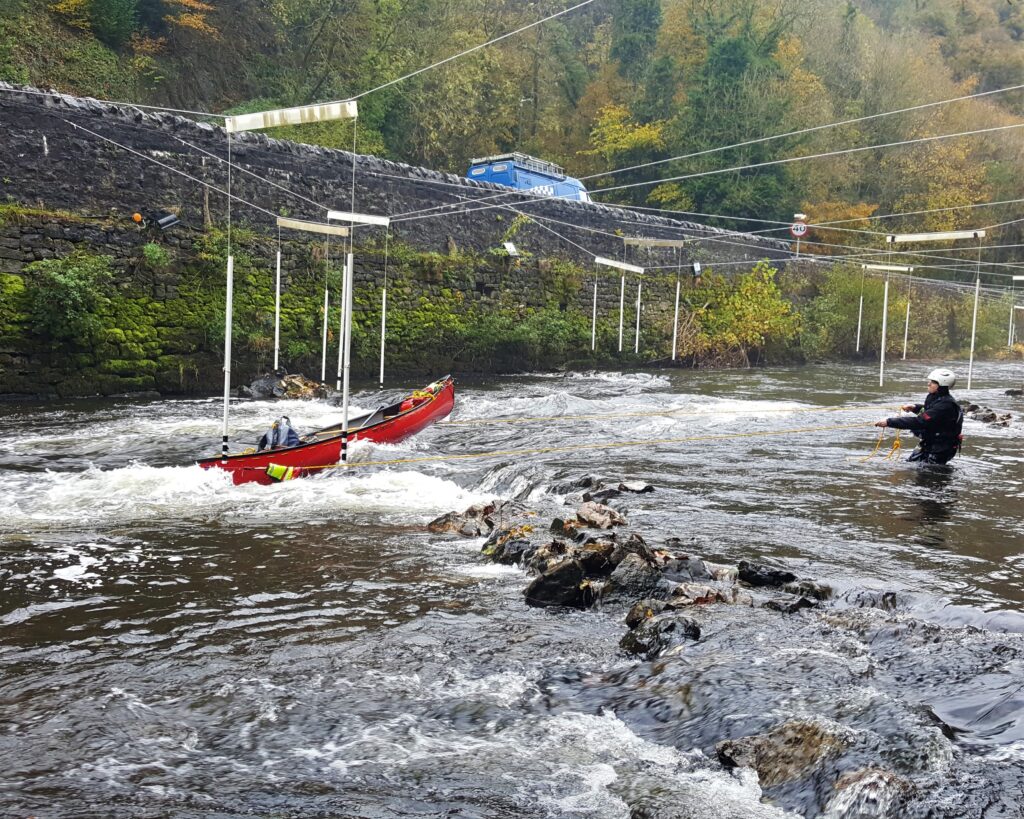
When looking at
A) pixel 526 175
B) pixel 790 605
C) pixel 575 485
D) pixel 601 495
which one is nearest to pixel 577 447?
pixel 575 485

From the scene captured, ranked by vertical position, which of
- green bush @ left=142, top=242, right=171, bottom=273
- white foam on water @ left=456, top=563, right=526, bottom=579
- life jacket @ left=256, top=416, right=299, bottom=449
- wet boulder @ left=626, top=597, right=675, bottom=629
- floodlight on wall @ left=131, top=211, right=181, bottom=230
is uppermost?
floodlight on wall @ left=131, top=211, right=181, bottom=230

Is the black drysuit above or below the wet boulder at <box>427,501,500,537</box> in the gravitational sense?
above

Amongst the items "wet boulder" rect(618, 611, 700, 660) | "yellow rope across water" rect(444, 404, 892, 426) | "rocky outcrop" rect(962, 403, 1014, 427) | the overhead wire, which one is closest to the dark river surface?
"wet boulder" rect(618, 611, 700, 660)

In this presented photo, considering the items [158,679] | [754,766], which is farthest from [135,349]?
[754,766]

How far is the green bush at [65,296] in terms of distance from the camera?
16.7m

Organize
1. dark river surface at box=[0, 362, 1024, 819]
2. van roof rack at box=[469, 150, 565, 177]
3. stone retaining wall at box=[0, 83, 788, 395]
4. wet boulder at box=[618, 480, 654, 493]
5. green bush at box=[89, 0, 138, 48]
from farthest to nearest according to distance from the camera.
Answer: van roof rack at box=[469, 150, 565, 177] → green bush at box=[89, 0, 138, 48] → stone retaining wall at box=[0, 83, 788, 395] → wet boulder at box=[618, 480, 654, 493] → dark river surface at box=[0, 362, 1024, 819]

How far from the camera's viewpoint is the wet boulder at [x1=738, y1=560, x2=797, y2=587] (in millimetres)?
7020

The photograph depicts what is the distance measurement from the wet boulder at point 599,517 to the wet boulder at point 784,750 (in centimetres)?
423

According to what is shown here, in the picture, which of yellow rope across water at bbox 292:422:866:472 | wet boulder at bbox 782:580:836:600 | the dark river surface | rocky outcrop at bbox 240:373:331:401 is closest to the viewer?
the dark river surface

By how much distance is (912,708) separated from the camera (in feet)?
15.6

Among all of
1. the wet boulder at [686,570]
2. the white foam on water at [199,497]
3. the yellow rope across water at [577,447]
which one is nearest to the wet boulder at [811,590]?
the wet boulder at [686,570]

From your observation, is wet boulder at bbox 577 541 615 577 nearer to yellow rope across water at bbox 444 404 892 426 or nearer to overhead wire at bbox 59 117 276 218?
yellow rope across water at bbox 444 404 892 426

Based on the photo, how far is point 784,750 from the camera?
4391mm

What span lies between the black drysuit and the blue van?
18515 mm
